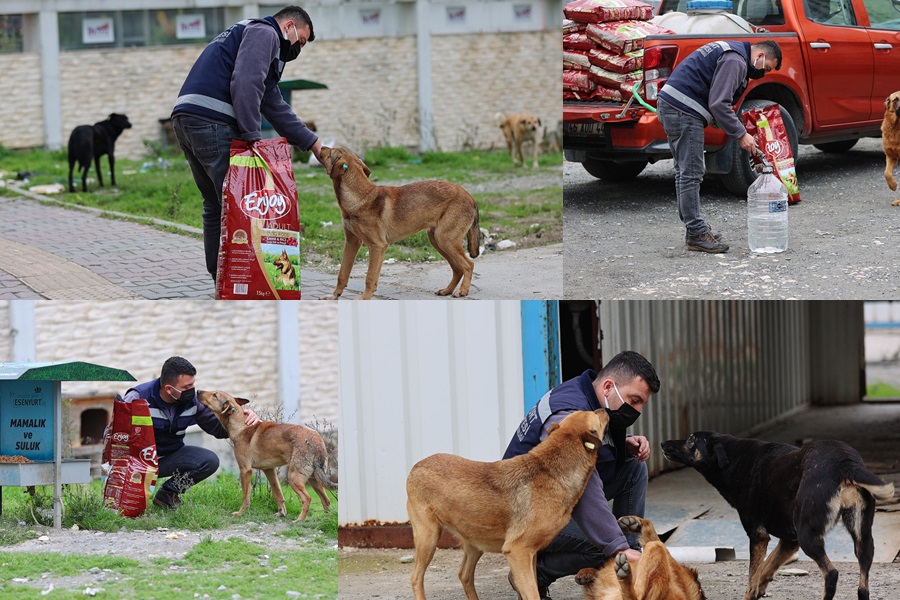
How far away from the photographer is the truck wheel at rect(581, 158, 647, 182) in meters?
9.18

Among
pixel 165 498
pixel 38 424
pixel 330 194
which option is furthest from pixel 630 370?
pixel 330 194

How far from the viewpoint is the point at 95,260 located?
8.26 metres

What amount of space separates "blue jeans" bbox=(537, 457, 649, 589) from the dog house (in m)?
2.63

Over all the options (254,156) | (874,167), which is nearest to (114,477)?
(254,156)

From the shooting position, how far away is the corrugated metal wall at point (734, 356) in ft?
27.1

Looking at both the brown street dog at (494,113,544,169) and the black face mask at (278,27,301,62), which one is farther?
the brown street dog at (494,113,544,169)

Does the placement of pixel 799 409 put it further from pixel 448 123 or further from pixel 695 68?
pixel 448 123

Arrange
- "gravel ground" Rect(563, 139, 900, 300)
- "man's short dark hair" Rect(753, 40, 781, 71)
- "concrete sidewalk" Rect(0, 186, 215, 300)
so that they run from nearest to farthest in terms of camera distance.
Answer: "gravel ground" Rect(563, 139, 900, 300) → "man's short dark hair" Rect(753, 40, 781, 71) → "concrete sidewalk" Rect(0, 186, 215, 300)

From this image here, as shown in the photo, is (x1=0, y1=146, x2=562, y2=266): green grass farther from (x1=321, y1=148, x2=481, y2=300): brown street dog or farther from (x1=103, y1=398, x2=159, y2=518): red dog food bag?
(x1=103, y1=398, x2=159, y2=518): red dog food bag

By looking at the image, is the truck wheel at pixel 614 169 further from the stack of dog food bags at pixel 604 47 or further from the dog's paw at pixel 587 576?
the dog's paw at pixel 587 576

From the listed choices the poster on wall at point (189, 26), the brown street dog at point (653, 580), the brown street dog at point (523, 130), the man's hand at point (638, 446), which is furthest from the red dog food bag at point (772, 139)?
the poster on wall at point (189, 26)

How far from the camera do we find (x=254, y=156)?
6125 mm

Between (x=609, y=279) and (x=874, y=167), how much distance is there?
369 cm

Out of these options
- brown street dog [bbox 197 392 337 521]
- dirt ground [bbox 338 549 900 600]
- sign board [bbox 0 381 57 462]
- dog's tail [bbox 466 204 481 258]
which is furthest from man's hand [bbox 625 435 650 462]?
sign board [bbox 0 381 57 462]
